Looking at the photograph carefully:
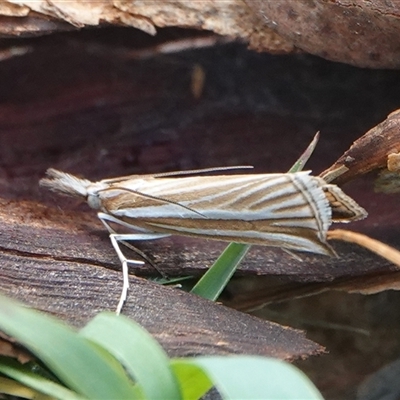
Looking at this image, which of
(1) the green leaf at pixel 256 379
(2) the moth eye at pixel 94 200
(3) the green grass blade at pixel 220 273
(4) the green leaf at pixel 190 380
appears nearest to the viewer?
(1) the green leaf at pixel 256 379

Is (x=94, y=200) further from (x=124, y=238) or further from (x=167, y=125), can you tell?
(x=167, y=125)

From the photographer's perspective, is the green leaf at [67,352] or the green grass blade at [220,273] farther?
the green grass blade at [220,273]

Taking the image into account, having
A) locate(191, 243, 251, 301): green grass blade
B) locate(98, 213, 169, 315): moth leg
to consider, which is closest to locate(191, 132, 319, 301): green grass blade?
locate(191, 243, 251, 301): green grass blade

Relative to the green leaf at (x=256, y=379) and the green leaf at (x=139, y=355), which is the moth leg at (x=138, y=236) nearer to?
the green leaf at (x=139, y=355)

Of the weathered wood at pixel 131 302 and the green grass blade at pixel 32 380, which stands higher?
the weathered wood at pixel 131 302

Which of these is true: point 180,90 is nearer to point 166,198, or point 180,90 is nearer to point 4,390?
point 166,198

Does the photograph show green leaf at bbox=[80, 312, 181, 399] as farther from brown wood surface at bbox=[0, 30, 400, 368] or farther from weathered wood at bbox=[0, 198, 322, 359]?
brown wood surface at bbox=[0, 30, 400, 368]

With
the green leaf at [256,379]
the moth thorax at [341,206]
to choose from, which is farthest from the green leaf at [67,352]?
the moth thorax at [341,206]

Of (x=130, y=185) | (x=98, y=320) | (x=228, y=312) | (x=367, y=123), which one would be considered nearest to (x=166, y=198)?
(x=130, y=185)
